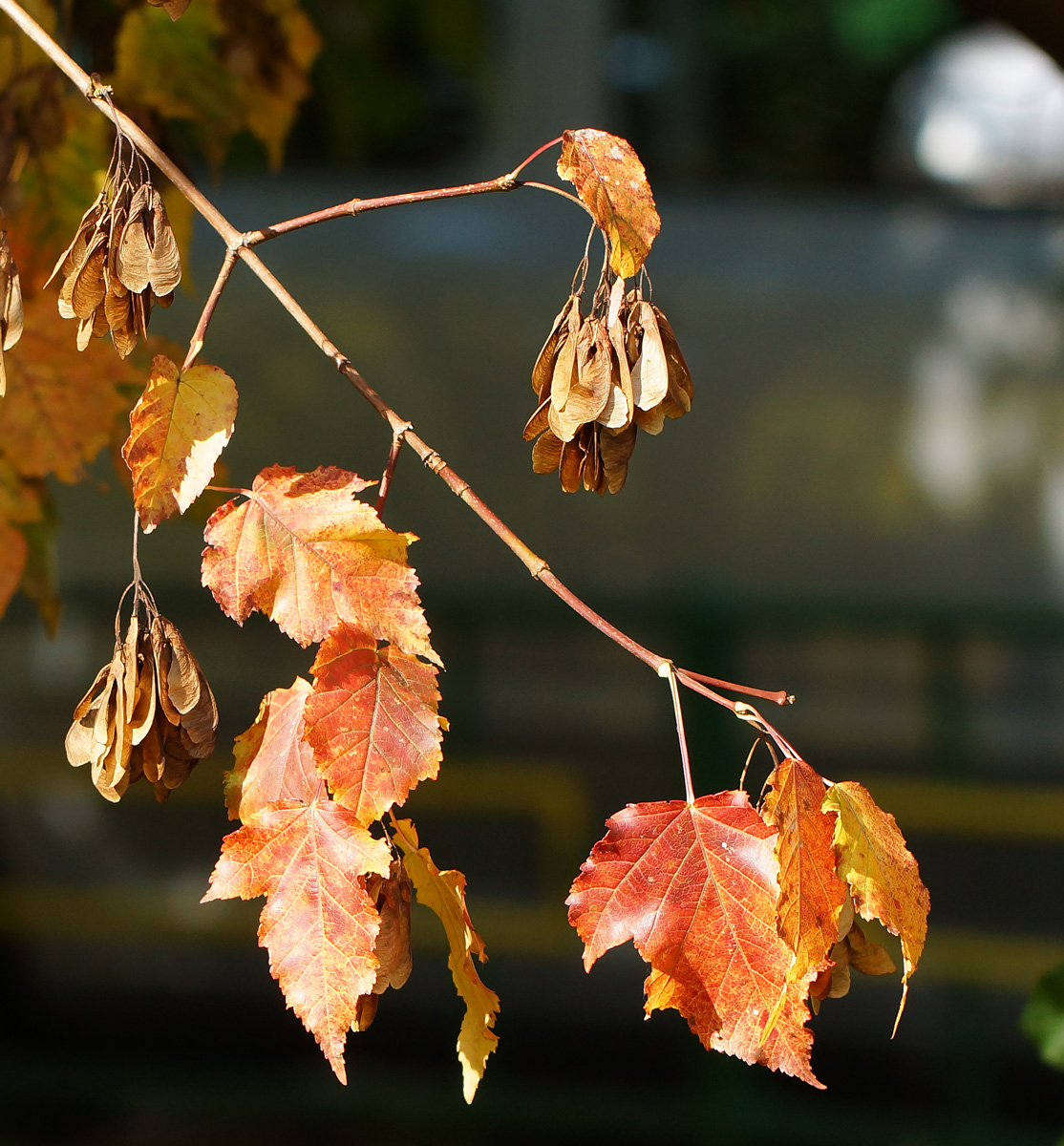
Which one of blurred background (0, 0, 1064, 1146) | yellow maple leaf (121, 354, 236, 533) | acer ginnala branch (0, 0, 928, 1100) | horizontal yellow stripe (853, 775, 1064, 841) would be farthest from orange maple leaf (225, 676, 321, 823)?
blurred background (0, 0, 1064, 1146)

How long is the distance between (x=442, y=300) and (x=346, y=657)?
366cm

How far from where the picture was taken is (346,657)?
602 millimetres

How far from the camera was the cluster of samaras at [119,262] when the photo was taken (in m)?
0.61

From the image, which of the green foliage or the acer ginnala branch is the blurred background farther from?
the acer ginnala branch

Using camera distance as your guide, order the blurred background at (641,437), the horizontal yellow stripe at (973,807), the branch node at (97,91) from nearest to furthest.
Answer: the branch node at (97,91), the horizontal yellow stripe at (973,807), the blurred background at (641,437)

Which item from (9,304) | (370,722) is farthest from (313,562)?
(9,304)

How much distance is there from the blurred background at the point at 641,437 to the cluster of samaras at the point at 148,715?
103 inches

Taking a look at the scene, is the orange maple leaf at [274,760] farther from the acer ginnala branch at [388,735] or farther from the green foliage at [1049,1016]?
the green foliage at [1049,1016]

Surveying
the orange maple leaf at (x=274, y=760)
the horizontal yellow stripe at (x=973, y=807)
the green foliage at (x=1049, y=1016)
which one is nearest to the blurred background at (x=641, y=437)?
the horizontal yellow stripe at (x=973, y=807)

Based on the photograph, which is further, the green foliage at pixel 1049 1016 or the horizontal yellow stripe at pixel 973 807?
the horizontal yellow stripe at pixel 973 807

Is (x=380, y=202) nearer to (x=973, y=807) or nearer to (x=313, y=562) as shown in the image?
(x=313, y=562)

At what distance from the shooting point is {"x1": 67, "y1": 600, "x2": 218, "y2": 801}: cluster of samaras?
0.60 m

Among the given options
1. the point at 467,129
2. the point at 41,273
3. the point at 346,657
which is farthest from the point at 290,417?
the point at 346,657

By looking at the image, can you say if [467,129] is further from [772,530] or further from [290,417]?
[772,530]
